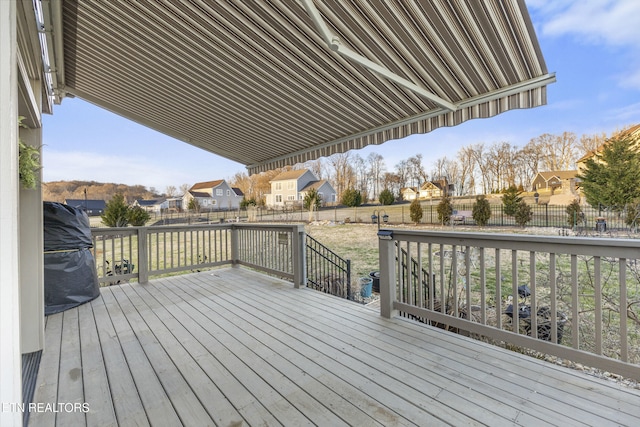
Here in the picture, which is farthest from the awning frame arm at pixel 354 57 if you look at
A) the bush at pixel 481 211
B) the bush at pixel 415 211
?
the bush at pixel 415 211

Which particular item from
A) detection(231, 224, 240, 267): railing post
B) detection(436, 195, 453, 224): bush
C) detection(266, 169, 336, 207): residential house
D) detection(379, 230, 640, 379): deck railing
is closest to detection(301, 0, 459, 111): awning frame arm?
detection(379, 230, 640, 379): deck railing

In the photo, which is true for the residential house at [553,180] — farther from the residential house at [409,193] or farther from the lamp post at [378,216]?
the lamp post at [378,216]

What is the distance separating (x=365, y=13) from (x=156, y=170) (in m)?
29.5

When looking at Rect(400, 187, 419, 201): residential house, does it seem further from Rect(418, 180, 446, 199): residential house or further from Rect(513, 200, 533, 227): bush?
Rect(513, 200, 533, 227): bush

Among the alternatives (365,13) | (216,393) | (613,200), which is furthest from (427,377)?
(613,200)

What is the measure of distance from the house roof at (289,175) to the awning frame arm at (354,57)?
24.2 metres

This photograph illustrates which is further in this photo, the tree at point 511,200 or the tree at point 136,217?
the tree at point 136,217

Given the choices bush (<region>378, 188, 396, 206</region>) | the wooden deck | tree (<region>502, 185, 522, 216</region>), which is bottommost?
the wooden deck

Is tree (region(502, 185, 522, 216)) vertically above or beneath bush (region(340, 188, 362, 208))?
beneath

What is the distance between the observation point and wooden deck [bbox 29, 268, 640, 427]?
1.64 m

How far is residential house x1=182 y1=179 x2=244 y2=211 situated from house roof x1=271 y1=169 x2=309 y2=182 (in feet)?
21.8

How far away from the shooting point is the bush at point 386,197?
492 inches

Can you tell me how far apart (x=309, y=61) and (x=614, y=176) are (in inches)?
222

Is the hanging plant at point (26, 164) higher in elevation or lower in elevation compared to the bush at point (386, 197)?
lower
